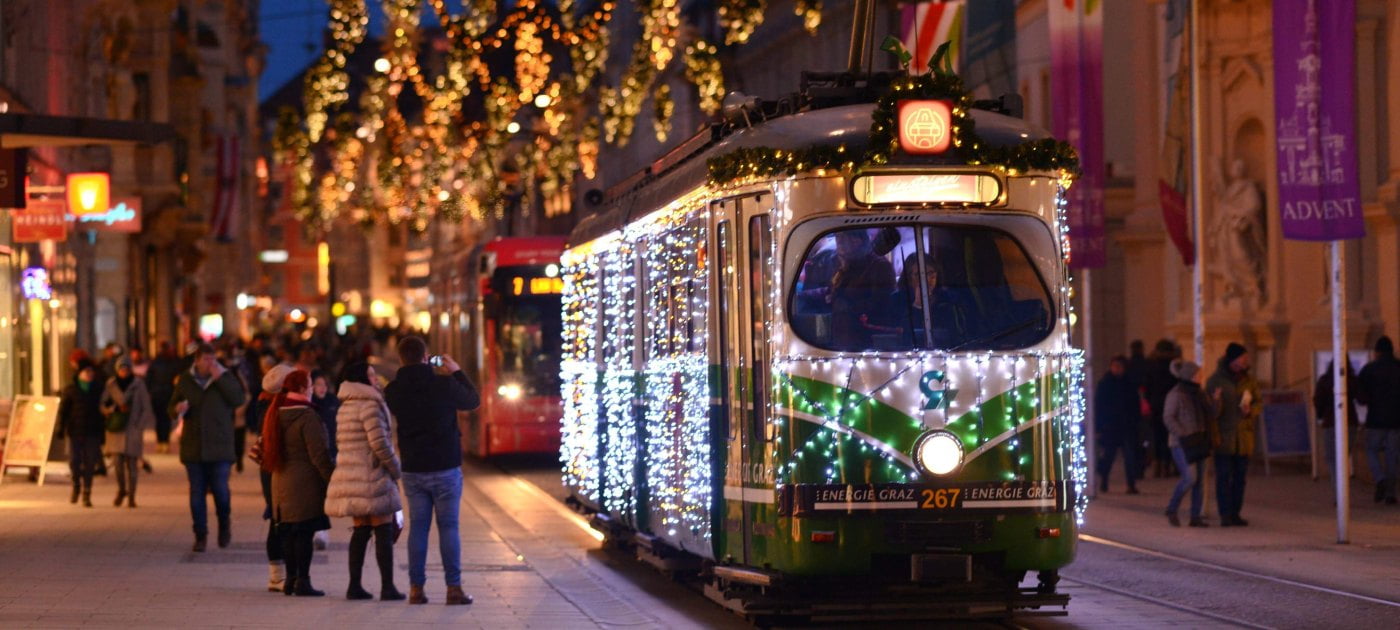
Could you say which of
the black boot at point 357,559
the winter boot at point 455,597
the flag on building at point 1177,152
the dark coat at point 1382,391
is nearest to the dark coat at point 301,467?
the black boot at point 357,559

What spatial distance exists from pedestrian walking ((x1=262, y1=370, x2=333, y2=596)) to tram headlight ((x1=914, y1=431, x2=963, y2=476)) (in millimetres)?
4622

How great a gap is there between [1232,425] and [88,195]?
2113 cm

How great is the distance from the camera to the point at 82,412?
2473cm

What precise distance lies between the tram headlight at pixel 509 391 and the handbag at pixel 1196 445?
1274 cm

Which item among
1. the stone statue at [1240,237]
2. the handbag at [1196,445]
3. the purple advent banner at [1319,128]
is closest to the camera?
the purple advent banner at [1319,128]

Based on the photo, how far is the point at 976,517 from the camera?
11.9 metres

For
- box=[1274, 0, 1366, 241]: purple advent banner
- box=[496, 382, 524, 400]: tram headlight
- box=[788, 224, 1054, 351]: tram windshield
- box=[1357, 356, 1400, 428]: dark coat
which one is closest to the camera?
box=[788, 224, 1054, 351]: tram windshield

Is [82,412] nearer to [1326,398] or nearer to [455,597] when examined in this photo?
[455,597]

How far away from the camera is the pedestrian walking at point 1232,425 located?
20.2 m

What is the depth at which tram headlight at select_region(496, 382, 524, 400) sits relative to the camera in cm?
3069

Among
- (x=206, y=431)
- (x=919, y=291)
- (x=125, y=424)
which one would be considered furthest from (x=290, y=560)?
(x=125, y=424)

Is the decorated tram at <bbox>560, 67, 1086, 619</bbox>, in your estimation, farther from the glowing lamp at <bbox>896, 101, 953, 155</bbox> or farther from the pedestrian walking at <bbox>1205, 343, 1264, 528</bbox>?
the pedestrian walking at <bbox>1205, 343, 1264, 528</bbox>

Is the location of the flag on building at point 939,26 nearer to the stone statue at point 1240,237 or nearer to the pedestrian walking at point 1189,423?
the stone statue at point 1240,237

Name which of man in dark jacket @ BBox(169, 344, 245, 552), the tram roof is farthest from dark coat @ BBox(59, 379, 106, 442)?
the tram roof
